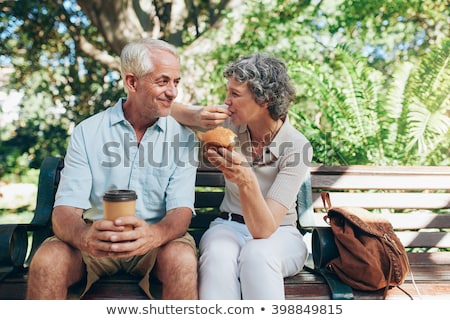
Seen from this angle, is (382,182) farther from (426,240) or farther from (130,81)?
(130,81)

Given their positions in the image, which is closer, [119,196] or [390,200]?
[119,196]

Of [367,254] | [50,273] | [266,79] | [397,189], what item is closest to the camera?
[50,273]

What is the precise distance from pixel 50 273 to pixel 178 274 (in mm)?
552

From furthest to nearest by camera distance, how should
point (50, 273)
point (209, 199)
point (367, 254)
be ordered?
1. point (209, 199)
2. point (367, 254)
3. point (50, 273)

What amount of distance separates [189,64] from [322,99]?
6.00 feet

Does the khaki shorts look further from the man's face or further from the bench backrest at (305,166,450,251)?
the bench backrest at (305,166,450,251)

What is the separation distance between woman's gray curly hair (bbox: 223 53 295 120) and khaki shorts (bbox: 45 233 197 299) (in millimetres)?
836

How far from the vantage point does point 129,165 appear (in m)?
2.53

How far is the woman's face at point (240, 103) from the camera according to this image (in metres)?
2.65

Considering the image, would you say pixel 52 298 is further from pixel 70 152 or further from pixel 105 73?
pixel 105 73

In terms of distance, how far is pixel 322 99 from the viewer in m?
5.43

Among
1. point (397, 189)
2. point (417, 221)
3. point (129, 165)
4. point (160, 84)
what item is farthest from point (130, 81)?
point (417, 221)

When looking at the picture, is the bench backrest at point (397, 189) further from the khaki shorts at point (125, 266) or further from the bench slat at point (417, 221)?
the khaki shorts at point (125, 266)
